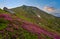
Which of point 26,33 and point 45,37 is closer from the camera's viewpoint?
point 26,33

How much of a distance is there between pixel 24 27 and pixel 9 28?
4857 mm

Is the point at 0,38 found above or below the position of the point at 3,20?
below

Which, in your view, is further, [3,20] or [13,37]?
[3,20]

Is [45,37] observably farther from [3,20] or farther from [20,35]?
[3,20]

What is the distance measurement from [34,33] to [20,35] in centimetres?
457

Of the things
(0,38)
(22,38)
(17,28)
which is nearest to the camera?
(0,38)

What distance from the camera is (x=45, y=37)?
156 feet

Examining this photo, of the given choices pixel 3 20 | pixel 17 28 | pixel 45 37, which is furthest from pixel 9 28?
pixel 45 37

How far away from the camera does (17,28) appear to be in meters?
45.3

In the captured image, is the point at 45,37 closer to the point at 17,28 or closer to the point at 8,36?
the point at 17,28

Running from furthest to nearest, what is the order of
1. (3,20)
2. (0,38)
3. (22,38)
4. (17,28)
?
(3,20) → (17,28) → (22,38) → (0,38)

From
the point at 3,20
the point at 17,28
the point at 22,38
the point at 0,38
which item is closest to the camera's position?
the point at 0,38

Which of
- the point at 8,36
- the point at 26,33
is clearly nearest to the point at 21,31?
the point at 26,33

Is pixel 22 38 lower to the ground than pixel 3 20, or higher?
lower
